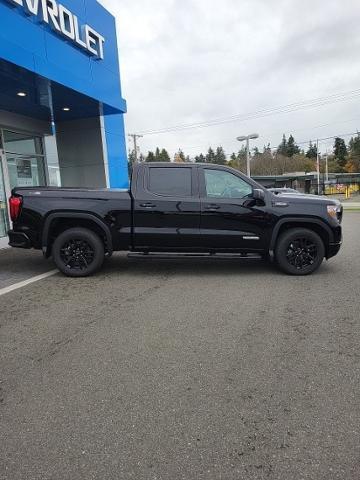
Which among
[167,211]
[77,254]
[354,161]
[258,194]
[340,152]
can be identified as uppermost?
[340,152]

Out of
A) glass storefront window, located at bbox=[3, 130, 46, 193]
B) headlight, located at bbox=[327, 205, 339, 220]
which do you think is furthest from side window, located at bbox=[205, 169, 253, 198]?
glass storefront window, located at bbox=[3, 130, 46, 193]

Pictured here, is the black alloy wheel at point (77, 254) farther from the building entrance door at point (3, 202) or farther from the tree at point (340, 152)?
the tree at point (340, 152)

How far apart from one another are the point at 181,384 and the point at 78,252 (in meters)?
4.16

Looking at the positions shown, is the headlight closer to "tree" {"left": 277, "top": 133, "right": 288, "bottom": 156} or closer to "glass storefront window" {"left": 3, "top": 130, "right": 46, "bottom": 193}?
"glass storefront window" {"left": 3, "top": 130, "right": 46, "bottom": 193}

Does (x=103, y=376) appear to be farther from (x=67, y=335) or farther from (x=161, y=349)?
(x=67, y=335)

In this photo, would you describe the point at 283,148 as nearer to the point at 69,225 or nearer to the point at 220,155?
the point at 220,155

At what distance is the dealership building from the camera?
828 cm

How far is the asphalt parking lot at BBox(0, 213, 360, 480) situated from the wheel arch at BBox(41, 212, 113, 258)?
3.58 ft

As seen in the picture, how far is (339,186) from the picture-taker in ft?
166

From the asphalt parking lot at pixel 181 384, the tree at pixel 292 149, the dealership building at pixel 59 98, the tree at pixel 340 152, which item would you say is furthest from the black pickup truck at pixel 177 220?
the tree at pixel 292 149

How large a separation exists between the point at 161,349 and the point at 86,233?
3426mm

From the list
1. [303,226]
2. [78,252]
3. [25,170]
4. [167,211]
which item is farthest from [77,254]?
[25,170]

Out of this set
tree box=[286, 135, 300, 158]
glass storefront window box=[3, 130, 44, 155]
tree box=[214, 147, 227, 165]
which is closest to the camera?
glass storefront window box=[3, 130, 44, 155]

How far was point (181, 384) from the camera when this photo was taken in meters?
3.24
